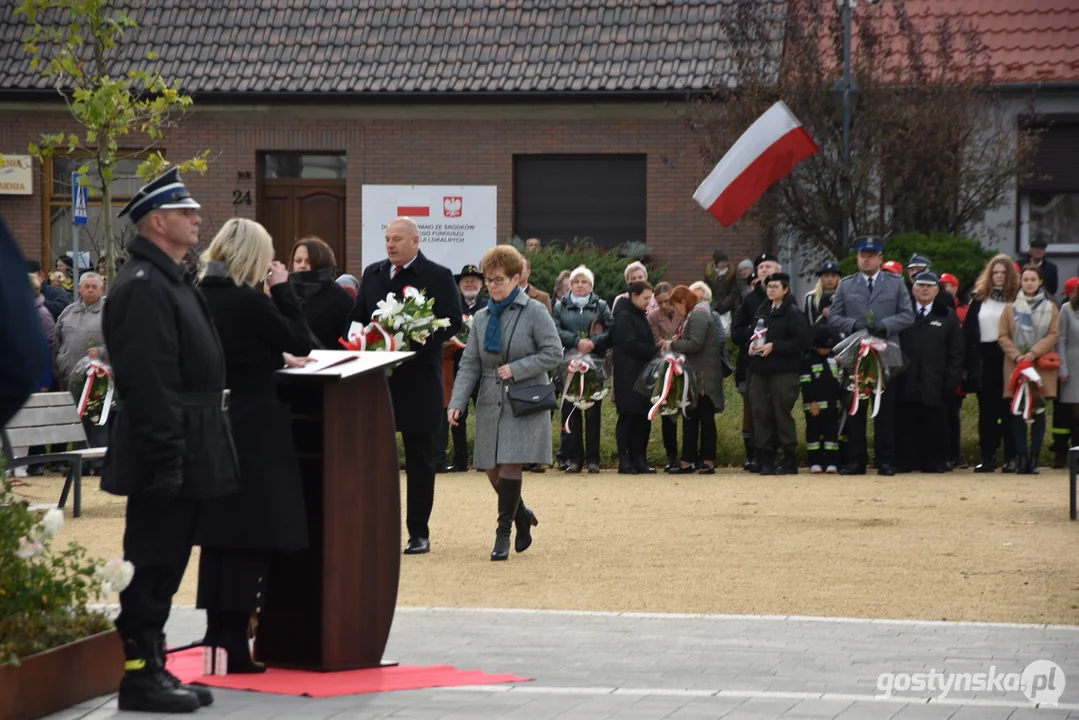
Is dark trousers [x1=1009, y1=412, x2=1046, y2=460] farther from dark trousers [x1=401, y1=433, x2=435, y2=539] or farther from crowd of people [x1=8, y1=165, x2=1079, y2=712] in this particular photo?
dark trousers [x1=401, y1=433, x2=435, y2=539]

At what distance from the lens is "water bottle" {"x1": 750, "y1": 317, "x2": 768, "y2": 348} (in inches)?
663

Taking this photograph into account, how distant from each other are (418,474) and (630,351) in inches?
254

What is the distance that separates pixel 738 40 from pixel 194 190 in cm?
910

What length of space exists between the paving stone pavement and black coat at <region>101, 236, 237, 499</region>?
2.92 feet

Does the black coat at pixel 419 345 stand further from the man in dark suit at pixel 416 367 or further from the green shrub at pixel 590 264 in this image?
the green shrub at pixel 590 264

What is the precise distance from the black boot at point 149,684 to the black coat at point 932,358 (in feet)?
37.9

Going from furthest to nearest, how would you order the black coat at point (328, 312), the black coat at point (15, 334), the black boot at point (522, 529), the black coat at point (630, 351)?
the black coat at point (630, 351), the black boot at point (522, 529), the black coat at point (328, 312), the black coat at point (15, 334)

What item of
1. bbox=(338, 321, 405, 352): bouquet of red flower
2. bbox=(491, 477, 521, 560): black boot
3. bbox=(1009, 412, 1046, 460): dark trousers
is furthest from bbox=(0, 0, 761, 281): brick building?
bbox=(338, 321, 405, 352): bouquet of red flower

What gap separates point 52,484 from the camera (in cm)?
1630

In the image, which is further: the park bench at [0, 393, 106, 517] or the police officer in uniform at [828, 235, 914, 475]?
the police officer in uniform at [828, 235, 914, 475]

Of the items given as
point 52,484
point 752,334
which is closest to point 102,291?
point 52,484

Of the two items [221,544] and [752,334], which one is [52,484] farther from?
[221,544]

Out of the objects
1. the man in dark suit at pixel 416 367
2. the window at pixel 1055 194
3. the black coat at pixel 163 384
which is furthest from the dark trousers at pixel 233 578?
the window at pixel 1055 194

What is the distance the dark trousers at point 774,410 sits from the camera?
16781mm
